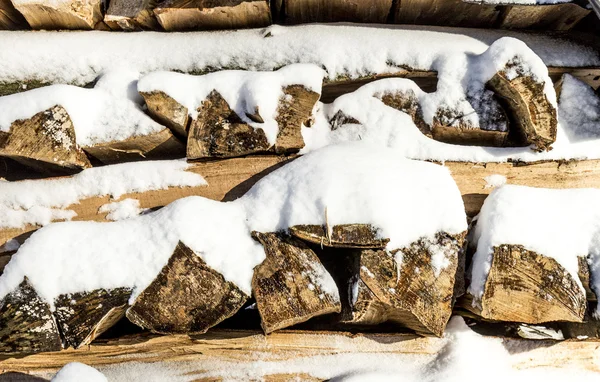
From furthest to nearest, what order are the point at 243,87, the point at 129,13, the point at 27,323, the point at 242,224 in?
1. the point at 129,13
2. the point at 243,87
3. the point at 242,224
4. the point at 27,323

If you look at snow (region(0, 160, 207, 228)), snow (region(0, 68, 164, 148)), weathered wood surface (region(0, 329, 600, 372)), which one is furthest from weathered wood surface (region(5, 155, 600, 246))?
weathered wood surface (region(0, 329, 600, 372))

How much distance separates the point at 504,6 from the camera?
1933mm

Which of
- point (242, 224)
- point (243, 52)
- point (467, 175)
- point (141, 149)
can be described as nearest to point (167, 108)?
point (141, 149)

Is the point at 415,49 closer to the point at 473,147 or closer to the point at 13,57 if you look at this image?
the point at 473,147

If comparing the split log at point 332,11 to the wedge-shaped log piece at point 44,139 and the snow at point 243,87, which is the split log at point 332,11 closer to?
the snow at point 243,87

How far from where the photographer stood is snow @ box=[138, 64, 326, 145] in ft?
5.93

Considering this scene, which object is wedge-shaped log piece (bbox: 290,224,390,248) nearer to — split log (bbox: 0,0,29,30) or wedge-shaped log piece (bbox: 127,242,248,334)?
wedge-shaped log piece (bbox: 127,242,248,334)

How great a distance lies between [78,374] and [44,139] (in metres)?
0.92

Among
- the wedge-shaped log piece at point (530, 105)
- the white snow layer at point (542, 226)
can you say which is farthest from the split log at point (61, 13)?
the white snow layer at point (542, 226)

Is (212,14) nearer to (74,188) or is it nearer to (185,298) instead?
(74,188)

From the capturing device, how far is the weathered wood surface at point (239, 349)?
5.77ft

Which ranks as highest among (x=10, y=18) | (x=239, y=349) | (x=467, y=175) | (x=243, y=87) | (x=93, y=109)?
(x=10, y=18)

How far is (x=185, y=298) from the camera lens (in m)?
1.62

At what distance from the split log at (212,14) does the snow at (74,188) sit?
25.8 inches
